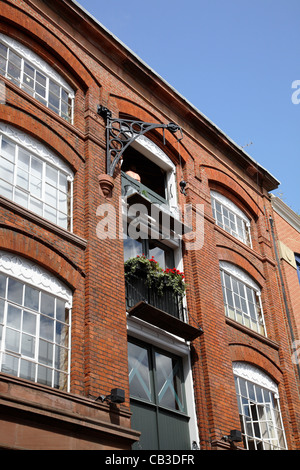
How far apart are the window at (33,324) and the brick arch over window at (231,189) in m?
8.39

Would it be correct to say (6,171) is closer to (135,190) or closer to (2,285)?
(2,285)

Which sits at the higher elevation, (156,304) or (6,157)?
(6,157)

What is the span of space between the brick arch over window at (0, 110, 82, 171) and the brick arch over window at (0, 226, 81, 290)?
2600 mm

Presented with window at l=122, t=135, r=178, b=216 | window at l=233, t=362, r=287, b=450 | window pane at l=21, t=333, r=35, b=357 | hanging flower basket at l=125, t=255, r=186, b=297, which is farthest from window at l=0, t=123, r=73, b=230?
window at l=233, t=362, r=287, b=450

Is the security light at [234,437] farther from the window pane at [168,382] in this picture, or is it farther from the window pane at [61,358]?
the window pane at [61,358]

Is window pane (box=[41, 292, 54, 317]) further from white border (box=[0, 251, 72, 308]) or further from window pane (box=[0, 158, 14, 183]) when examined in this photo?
window pane (box=[0, 158, 14, 183])

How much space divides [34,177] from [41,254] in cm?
Answer: 197

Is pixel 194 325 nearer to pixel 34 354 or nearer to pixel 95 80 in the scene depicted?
pixel 34 354

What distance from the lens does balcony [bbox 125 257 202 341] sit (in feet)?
42.0

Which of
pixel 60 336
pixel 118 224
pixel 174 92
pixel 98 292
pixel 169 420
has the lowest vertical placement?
pixel 169 420

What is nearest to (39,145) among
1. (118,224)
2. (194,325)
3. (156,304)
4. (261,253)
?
(118,224)

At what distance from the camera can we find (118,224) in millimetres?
13281

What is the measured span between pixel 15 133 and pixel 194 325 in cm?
610

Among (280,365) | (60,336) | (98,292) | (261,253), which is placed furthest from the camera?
(261,253)
